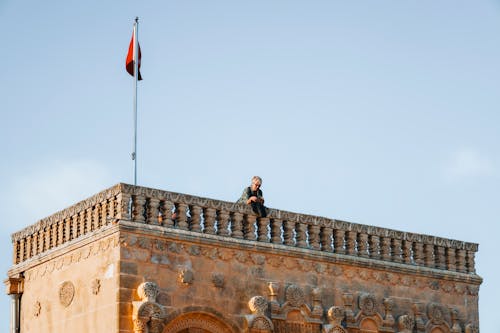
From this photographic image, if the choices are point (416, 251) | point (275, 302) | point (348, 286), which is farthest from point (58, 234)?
point (416, 251)

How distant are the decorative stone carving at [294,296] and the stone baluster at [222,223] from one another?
178 centimetres

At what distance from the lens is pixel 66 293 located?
926 inches

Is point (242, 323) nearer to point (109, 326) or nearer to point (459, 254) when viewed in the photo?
point (109, 326)

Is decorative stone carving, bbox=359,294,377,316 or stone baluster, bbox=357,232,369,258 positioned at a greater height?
stone baluster, bbox=357,232,369,258

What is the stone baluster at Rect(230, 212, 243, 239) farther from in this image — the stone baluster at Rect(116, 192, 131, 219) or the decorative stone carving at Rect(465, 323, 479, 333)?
the decorative stone carving at Rect(465, 323, 479, 333)

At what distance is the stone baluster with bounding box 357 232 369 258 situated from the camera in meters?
25.9

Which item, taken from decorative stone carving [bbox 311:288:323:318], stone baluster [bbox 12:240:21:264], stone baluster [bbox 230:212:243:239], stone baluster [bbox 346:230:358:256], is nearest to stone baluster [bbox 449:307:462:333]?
stone baluster [bbox 346:230:358:256]

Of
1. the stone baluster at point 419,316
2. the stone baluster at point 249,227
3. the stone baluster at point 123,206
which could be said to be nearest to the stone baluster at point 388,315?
the stone baluster at point 419,316

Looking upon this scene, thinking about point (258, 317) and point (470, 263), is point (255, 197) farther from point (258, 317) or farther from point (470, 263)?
point (470, 263)

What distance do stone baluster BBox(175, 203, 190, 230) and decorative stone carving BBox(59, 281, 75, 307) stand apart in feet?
7.99

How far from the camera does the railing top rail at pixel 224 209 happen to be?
22750 mm

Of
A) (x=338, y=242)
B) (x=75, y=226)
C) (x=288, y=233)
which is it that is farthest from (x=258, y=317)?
Result: (x=75, y=226)

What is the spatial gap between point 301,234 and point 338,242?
3.30 ft

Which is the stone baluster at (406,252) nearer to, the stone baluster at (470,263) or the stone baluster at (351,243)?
the stone baluster at (351,243)
